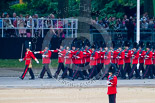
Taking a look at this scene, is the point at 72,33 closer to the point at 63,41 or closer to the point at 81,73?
the point at 63,41

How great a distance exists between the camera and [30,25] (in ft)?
106

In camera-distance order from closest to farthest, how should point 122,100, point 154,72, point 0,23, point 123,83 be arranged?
1. point 122,100
2. point 123,83
3. point 154,72
4. point 0,23

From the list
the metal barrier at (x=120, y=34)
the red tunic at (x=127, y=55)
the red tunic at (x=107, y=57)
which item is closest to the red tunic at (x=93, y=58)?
the red tunic at (x=107, y=57)

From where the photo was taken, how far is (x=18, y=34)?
32.8m

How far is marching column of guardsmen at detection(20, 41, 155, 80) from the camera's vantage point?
26.0 metres

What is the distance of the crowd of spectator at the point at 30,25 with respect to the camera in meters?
31.9

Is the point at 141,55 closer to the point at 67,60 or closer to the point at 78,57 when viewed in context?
the point at 78,57

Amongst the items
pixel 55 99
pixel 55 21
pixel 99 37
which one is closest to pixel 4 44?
pixel 55 21

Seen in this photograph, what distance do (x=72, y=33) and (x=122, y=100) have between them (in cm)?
1388

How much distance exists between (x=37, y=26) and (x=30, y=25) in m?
0.47

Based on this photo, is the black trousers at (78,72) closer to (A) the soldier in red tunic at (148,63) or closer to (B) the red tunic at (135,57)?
(B) the red tunic at (135,57)

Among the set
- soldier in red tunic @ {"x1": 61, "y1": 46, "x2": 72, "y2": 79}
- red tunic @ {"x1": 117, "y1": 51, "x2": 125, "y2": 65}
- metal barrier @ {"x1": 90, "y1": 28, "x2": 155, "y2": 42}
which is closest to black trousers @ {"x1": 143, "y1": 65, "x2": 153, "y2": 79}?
red tunic @ {"x1": 117, "y1": 51, "x2": 125, "y2": 65}

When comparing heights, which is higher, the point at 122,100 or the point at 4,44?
the point at 4,44

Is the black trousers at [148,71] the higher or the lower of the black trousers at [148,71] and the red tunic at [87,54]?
the lower
